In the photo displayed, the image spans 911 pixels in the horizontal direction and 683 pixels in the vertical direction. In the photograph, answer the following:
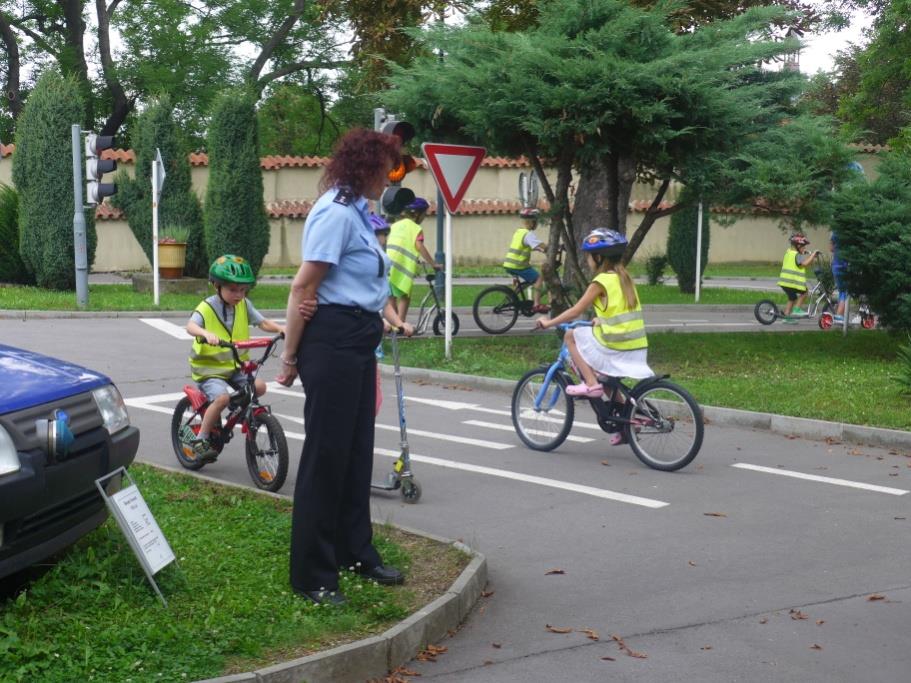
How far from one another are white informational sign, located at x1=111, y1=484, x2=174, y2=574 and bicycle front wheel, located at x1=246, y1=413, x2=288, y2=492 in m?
2.56

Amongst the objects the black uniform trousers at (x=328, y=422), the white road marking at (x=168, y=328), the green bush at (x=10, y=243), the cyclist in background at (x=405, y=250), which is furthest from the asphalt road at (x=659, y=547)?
the green bush at (x=10, y=243)

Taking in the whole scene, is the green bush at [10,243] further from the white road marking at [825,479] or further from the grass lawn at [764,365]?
the white road marking at [825,479]

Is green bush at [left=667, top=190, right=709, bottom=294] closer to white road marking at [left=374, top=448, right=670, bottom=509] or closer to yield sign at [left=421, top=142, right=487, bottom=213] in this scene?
yield sign at [left=421, top=142, right=487, bottom=213]

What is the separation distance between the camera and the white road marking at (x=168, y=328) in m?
16.9

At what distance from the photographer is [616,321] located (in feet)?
29.6

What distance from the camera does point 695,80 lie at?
42.6 feet

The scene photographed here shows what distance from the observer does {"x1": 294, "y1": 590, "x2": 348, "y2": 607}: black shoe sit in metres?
5.18

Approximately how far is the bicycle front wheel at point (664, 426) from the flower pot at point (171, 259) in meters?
16.5

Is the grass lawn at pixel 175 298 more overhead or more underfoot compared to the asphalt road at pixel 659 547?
more overhead

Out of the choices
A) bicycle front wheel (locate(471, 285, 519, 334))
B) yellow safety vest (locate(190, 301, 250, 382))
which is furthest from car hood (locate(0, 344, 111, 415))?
bicycle front wheel (locate(471, 285, 519, 334))

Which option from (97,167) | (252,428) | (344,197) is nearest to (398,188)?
(252,428)

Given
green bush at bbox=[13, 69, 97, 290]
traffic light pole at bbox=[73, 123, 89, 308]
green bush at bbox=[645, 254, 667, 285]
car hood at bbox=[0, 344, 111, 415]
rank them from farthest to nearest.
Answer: green bush at bbox=[645, 254, 667, 285] → green bush at bbox=[13, 69, 97, 290] → traffic light pole at bbox=[73, 123, 89, 308] → car hood at bbox=[0, 344, 111, 415]

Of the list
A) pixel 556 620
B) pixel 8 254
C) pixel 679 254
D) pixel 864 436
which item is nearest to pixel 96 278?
pixel 8 254

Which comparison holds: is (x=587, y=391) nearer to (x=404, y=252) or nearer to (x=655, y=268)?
(x=404, y=252)
